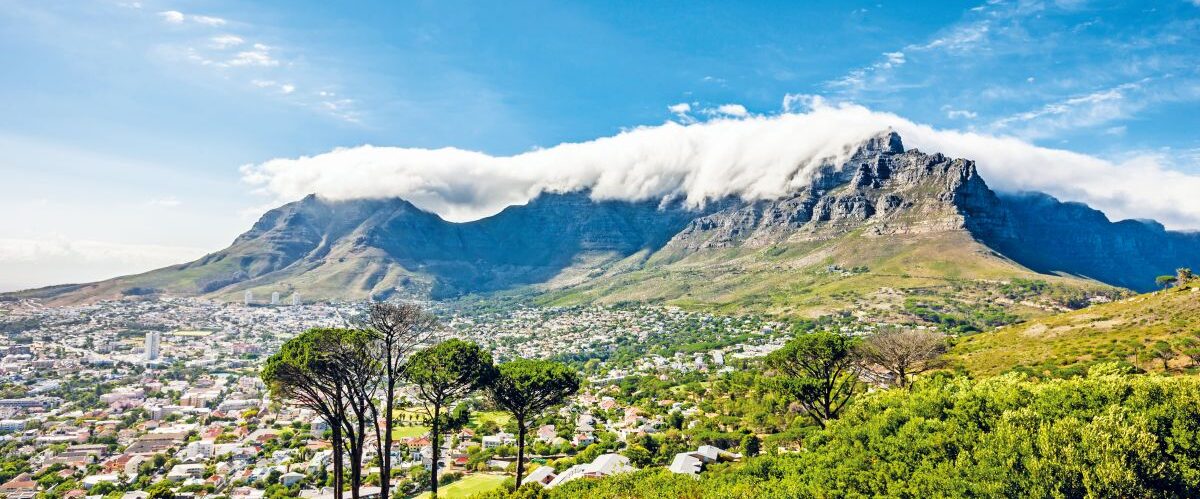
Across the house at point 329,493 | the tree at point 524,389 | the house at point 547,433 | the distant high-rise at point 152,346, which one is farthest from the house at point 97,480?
the distant high-rise at point 152,346

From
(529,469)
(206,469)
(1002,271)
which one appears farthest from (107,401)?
(1002,271)

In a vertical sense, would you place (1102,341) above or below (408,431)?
above

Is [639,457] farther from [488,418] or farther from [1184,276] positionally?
[1184,276]

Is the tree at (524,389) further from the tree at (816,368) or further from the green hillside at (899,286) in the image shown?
the green hillside at (899,286)

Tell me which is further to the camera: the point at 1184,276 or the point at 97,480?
the point at 1184,276

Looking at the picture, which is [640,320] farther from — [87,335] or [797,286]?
[87,335]

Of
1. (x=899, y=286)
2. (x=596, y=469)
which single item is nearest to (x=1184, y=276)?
(x=596, y=469)
